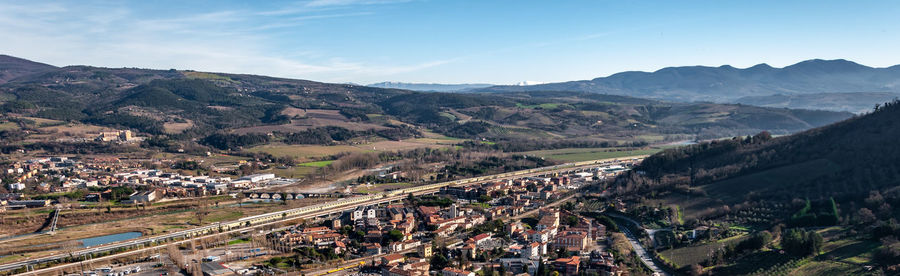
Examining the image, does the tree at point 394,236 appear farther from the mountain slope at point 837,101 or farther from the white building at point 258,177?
the mountain slope at point 837,101

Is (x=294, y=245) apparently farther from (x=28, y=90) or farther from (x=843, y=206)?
(x=28, y=90)

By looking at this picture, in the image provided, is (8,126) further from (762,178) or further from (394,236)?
(762,178)

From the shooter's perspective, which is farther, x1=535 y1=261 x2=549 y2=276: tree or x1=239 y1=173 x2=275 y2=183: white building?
x1=239 y1=173 x2=275 y2=183: white building

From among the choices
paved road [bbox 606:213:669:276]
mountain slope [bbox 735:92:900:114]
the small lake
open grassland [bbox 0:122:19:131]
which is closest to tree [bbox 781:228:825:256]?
paved road [bbox 606:213:669:276]

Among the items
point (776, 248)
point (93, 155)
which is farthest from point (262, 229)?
point (93, 155)

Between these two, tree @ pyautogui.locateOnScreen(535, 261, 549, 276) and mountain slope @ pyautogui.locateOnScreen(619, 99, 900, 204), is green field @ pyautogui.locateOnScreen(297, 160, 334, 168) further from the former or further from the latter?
tree @ pyautogui.locateOnScreen(535, 261, 549, 276)

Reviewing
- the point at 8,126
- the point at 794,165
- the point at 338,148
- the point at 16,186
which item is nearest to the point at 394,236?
the point at 794,165

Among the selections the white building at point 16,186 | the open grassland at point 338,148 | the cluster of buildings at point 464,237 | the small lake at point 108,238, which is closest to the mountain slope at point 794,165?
the cluster of buildings at point 464,237
